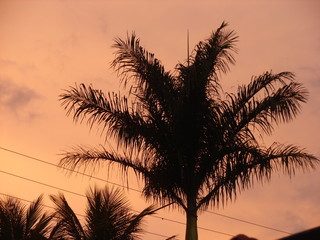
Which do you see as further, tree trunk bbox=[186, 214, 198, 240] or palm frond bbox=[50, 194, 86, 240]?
palm frond bbox=[50, 194, 86, 240]

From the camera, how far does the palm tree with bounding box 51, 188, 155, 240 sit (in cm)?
1530

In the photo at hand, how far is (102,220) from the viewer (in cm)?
1535

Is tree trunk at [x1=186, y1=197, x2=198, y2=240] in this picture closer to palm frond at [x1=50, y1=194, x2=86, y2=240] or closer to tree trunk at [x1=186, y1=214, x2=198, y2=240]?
tree trunk at [x1=186, y1=214, x2=198, y2=240]

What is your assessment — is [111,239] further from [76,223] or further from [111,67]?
[111,67]

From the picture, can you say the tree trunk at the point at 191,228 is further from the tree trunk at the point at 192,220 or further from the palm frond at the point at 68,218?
the palm frond at the point at 68,218

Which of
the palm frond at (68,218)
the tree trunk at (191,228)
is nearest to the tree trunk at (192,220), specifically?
the tree trunk at (191,228)

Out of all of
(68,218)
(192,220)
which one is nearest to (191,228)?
(192,220)

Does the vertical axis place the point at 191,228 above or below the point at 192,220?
below

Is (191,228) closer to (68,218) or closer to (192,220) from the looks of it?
(192,220)

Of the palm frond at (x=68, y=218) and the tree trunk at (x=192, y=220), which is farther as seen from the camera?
the palm frond at (x=68, y=218)

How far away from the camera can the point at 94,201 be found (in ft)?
52.4

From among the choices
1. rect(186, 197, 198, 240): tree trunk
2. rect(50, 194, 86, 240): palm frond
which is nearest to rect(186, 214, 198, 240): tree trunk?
rect(186, 197, 198, 240): tree trunk

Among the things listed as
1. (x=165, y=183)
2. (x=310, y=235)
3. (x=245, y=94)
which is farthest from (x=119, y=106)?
(x=310, y=235)

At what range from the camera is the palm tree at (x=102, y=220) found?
50.2 feet
